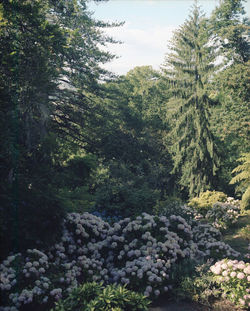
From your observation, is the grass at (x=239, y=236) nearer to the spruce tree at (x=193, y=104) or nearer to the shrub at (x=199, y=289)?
the shrub at (x=199, y=289)

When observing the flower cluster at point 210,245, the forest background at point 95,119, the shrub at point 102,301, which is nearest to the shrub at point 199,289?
the shrub at point 102,301

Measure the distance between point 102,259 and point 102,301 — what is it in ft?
9.00

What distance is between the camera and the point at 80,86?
1844 centimetres

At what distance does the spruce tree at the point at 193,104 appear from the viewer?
19922 millimetres

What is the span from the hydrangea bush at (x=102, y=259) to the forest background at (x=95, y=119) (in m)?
0.63

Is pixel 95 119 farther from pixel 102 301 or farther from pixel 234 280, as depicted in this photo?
pixel 102 301

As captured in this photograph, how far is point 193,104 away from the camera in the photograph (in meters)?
20.5

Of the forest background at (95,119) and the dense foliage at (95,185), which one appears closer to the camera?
the dense foliage at (95,185)

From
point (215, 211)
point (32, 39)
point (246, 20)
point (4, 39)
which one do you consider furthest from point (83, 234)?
point (246, 20)

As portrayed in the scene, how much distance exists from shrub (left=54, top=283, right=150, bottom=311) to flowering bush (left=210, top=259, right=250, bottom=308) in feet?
5.66

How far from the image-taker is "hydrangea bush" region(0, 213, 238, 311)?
558cm

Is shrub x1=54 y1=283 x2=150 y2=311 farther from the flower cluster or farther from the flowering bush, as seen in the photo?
the flower cluster

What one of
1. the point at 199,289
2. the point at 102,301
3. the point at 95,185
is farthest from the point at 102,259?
the point at 95,185

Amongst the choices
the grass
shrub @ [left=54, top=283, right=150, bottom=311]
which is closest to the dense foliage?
shrub @ [left=54, top=283, right=150, bottom=311]
